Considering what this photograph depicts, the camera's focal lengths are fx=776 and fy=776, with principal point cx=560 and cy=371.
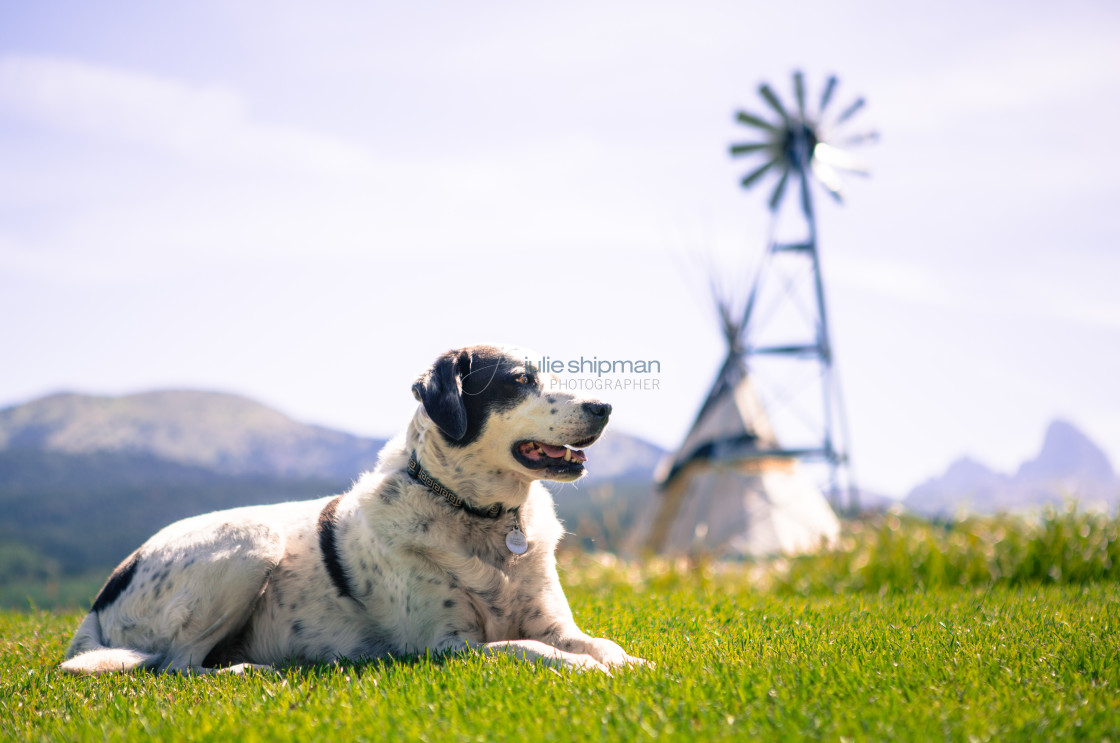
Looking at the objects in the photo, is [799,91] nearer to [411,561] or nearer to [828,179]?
[828,179]

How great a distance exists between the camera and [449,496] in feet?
13.2

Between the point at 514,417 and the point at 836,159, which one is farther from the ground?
the point at 836,159

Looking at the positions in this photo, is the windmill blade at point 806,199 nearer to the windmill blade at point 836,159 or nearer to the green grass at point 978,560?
the windmill blade at point 836,159

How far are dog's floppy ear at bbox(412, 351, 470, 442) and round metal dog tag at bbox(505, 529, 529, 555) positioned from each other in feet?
1.90

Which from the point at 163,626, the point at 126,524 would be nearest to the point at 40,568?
the point at 126,524

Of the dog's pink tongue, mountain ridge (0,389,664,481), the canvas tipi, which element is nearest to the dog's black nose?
the dog's pink tongue

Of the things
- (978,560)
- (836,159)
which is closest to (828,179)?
(836,159)

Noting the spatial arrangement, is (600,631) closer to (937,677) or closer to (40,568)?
(937,677)

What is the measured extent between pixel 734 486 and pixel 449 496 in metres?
12.7

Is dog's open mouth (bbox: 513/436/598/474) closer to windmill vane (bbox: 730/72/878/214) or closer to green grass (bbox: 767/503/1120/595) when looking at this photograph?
green grass (bbox: 767/503/1120/595)

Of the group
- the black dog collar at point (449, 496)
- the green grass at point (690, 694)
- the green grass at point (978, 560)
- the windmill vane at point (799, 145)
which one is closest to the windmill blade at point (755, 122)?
the windmill vane at point (799, 145)

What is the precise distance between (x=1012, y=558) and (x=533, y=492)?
6438 millimetres

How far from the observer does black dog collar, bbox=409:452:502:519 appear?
4.03m

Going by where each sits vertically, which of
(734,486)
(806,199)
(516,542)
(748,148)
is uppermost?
(748,148)
